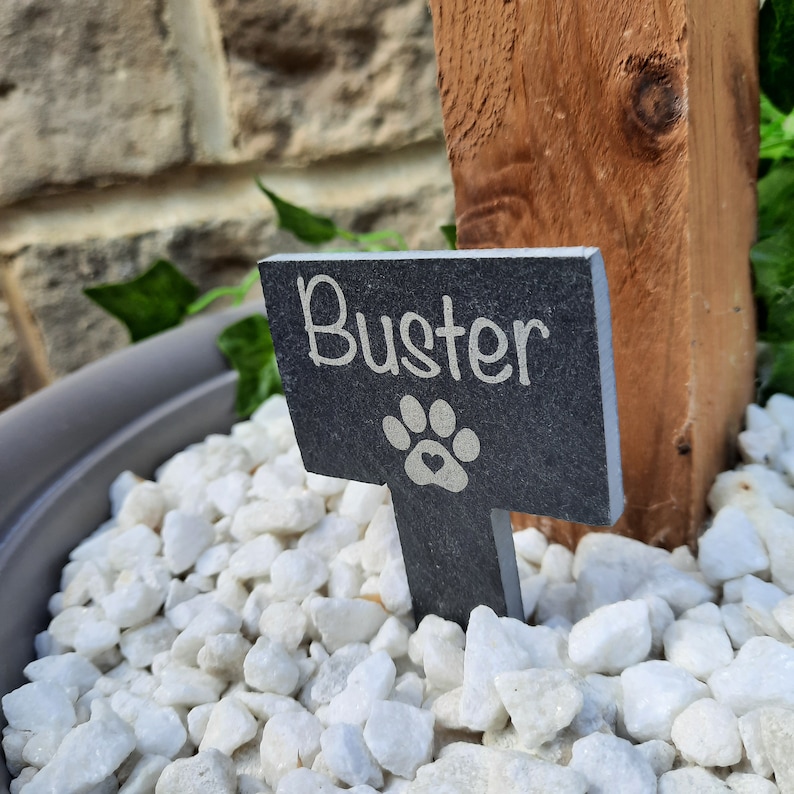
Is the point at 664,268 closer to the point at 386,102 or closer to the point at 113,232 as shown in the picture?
the point at 386,102

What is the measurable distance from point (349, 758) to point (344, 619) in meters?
0.14

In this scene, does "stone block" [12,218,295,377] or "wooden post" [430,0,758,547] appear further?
"stone block" [12,218,295,377]

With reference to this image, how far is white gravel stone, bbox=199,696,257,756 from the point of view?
22.9 inches

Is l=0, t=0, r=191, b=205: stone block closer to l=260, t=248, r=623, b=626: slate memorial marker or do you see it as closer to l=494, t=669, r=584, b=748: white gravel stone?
l=260, t=248, r=623, b=626: slate memorial marker

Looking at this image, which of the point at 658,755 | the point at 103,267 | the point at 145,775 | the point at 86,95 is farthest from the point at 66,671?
the point at 86,95

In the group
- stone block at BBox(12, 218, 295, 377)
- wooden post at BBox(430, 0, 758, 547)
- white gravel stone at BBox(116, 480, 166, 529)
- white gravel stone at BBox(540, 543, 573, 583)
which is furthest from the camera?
stone block at BBox(12, 218, 295, 377)

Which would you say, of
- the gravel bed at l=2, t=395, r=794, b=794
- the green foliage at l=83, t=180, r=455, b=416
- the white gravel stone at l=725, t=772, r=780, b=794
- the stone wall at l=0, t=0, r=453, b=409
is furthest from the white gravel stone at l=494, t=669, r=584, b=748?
the stone wall at l=0, t=0, r=453, b=409

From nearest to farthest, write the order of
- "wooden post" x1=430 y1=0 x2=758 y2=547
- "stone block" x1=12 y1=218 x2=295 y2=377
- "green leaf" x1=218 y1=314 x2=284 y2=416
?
1. "wooden post" x1=430 y1=0 x2=758 y2=547
2. "green leaf" x1=218 y1=314 x2=284 y2=416
3. "stone block" x1=12 y1=218 x2=295 y2=377

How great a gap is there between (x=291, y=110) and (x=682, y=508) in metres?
0.85

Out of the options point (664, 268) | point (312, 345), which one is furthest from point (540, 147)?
point (312, 345)

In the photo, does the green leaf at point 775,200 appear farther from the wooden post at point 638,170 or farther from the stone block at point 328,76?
the stone block at point 328,76

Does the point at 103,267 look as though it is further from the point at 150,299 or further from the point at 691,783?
the point at 691,783

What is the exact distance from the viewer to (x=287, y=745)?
564 mm

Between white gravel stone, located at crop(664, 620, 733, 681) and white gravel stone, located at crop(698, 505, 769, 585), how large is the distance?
0.06m
